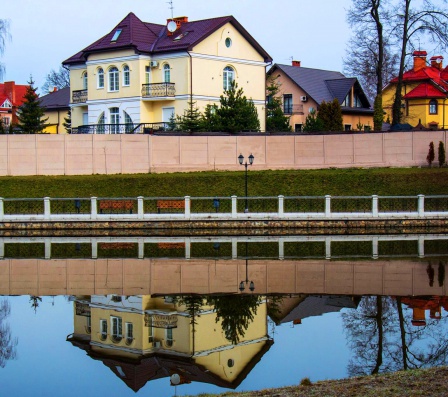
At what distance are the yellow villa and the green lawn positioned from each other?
20677 mm

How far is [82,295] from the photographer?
20.9 meters

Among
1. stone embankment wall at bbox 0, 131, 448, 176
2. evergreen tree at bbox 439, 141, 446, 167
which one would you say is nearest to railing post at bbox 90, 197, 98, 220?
stone embankment wall at bbox 0, 131, 448, 176

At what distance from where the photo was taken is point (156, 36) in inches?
2028

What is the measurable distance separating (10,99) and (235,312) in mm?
82853

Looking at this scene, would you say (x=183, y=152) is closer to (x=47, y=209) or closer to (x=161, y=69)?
(x=161, y=69)

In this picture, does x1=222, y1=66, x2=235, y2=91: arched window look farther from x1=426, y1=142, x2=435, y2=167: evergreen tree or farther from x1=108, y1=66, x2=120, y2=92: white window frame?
x1=426, y1=142, x2=435, y2=167: evergreen tree

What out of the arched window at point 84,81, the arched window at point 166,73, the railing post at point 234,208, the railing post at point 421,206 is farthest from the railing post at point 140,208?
the arched window at point 84,81

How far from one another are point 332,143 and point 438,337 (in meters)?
27.9

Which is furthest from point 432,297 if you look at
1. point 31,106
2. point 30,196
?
point 31,106

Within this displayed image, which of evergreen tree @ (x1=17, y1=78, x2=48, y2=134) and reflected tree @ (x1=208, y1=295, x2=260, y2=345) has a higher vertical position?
evergreen tree @ (x1=17, y1=78, x2=48, y2=134)

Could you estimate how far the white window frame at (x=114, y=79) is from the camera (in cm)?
5009

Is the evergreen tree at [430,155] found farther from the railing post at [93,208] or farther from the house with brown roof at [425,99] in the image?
the house with brown roof at [425,99]

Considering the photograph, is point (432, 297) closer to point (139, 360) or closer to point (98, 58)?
point (139, 360)

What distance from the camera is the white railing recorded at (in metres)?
34.8
